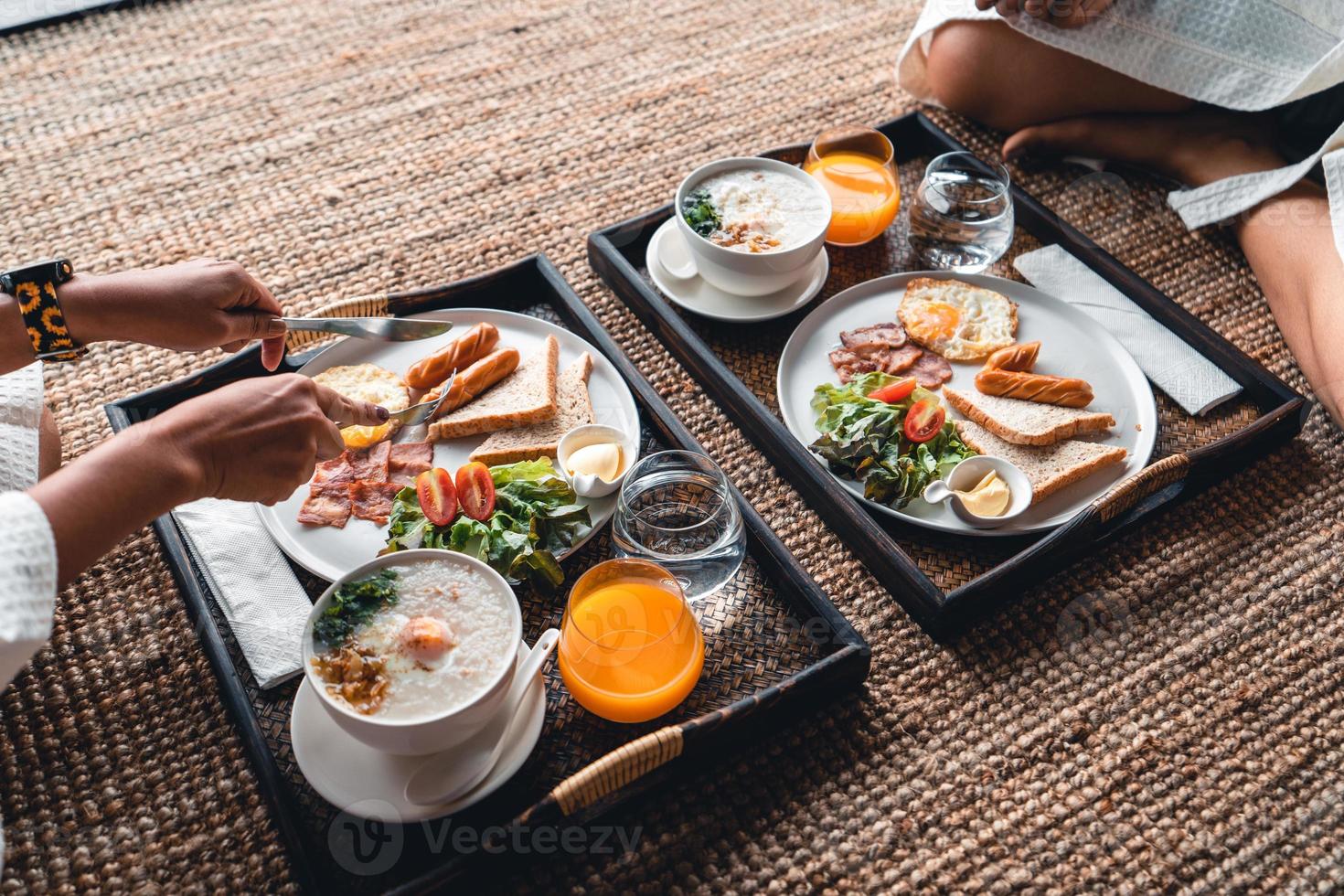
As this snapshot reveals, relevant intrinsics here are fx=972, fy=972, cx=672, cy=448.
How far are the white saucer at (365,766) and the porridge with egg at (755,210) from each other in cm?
88

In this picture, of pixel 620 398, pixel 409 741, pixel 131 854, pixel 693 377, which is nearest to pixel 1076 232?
pixel 693 377

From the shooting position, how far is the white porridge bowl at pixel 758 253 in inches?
62.7

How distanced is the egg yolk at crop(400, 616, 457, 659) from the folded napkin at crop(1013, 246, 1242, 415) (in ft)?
3.97

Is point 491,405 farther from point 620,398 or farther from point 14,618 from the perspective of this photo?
point 14,618

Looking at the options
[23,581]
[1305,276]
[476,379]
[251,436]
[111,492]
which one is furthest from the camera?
[1305,276]

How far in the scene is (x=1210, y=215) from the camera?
1926mm

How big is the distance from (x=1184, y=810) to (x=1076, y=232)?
1040 mm

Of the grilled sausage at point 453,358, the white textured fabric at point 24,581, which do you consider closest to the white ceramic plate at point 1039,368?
the grilled sausage at point 453,358

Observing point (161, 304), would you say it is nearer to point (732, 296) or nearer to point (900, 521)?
point (732, 296)

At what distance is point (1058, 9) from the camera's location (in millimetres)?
1948

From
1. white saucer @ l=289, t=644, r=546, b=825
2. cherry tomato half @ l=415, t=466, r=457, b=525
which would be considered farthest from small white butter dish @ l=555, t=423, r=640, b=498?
white saucer @ l=289, t=644, r=546, b=825

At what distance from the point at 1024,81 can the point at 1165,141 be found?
1.04 ft

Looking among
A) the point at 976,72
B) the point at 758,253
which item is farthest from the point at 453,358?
the point at 976,72

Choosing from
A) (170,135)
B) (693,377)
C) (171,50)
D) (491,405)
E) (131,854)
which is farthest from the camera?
(171,50)
